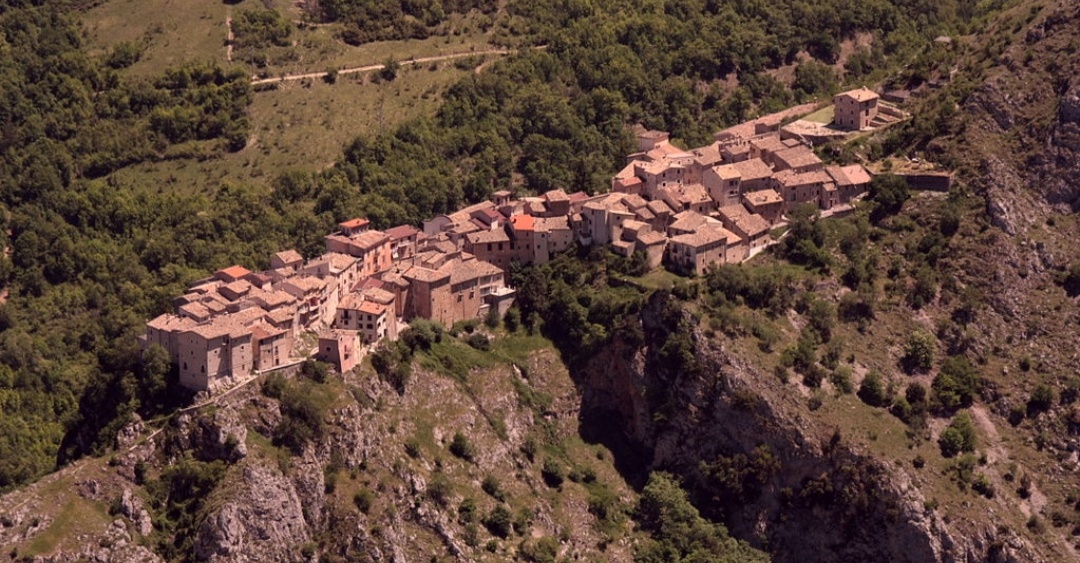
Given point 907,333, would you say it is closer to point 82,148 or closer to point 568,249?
point 568,249

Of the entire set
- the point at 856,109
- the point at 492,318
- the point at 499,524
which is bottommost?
the point at 499,524

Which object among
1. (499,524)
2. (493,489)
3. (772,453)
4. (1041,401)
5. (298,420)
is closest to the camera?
(298,420)

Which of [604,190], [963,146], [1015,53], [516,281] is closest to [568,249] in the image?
[516,281]

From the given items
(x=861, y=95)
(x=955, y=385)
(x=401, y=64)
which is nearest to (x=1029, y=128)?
(x=861, y=95)

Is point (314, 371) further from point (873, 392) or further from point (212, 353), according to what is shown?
point (873, 392)

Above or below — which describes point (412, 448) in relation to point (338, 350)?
below

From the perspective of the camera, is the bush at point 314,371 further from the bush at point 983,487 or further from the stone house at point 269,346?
the bush at point 983,487
